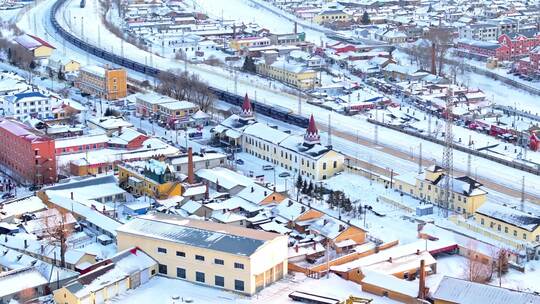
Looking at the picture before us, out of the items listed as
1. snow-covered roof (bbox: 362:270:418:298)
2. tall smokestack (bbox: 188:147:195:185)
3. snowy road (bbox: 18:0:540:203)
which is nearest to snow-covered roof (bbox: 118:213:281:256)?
snow-covered roof (bbox: 362:270:418:298)

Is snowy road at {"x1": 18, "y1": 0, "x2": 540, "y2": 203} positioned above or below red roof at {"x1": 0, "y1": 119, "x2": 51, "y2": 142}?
below

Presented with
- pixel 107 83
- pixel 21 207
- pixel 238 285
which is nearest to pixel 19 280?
pixel 238 285

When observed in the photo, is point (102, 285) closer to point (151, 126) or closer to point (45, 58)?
point (151, 126)

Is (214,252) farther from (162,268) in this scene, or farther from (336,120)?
(336,120)

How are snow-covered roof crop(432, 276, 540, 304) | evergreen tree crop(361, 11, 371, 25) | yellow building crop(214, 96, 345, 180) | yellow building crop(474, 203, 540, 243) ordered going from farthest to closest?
evergreen tree crop(361, 11, 371, 25)
yellow building crop(214, 96, 345, 180)
yellow building crop(474, 203, 540, 243)
snow-covered roof crop(432, 276, 540, 304)

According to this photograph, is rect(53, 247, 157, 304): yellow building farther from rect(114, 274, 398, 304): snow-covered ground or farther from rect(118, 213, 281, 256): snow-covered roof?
rect(118, 213, 281, 256): snow-covered roof

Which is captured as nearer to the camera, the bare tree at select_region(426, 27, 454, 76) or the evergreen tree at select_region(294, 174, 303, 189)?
the evergreen tree at select_region(294, 174, 303, 189)

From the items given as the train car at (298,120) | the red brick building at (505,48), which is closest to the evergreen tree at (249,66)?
the red brick building at (505,48)
